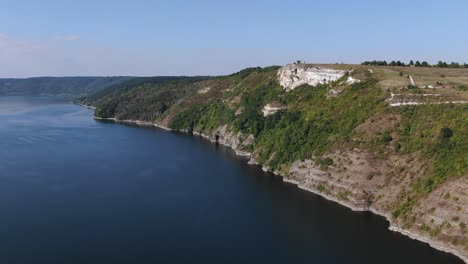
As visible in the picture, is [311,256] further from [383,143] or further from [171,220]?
[383,143]

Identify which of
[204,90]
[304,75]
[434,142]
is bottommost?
[434,142]

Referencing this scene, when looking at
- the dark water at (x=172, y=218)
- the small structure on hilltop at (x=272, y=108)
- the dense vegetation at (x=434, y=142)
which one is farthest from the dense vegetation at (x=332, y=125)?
the dark water at (x=172, y=218)

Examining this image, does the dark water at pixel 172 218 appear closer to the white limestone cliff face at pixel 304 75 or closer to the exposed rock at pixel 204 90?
the white limestone cliff face at pixel 304 75

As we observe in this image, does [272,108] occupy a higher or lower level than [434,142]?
higher

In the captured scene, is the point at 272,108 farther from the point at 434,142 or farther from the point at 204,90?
the point at 204,90

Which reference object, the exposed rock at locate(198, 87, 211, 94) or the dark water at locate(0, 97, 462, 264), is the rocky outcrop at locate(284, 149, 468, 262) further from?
the exposed rock at locate(198, 87, 211, 94)

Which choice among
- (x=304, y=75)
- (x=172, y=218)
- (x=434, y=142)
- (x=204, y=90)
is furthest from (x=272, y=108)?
(x=204, y=90)
